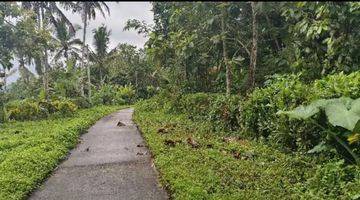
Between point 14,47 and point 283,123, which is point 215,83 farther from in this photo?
point 14,47

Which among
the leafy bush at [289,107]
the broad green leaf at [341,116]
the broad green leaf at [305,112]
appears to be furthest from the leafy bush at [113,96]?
the broad green leaf at [341,116]

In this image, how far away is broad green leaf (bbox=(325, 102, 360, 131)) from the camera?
604cm

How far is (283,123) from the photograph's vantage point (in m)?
8.23

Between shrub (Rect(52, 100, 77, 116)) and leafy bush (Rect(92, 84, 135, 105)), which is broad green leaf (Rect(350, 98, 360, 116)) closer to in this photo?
shrub (Rect(52, 100, 77, 116))

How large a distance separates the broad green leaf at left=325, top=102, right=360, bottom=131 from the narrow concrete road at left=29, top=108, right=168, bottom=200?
2696 millimetres

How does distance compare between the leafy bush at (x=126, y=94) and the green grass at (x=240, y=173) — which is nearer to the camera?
the green grass at (x=240, y=173)

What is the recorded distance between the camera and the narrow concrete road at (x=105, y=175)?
646 cm

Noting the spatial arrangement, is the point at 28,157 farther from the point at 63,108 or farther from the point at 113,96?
the point at 113,96

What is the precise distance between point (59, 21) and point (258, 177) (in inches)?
794

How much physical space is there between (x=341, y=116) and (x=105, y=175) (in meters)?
4.04

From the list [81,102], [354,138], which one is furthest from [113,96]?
[354,138]

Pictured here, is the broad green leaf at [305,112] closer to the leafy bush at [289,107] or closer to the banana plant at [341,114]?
the banana plant at [341,114]

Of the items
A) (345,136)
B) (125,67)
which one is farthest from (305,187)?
(125,67)

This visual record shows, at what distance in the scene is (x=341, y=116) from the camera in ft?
20.1
